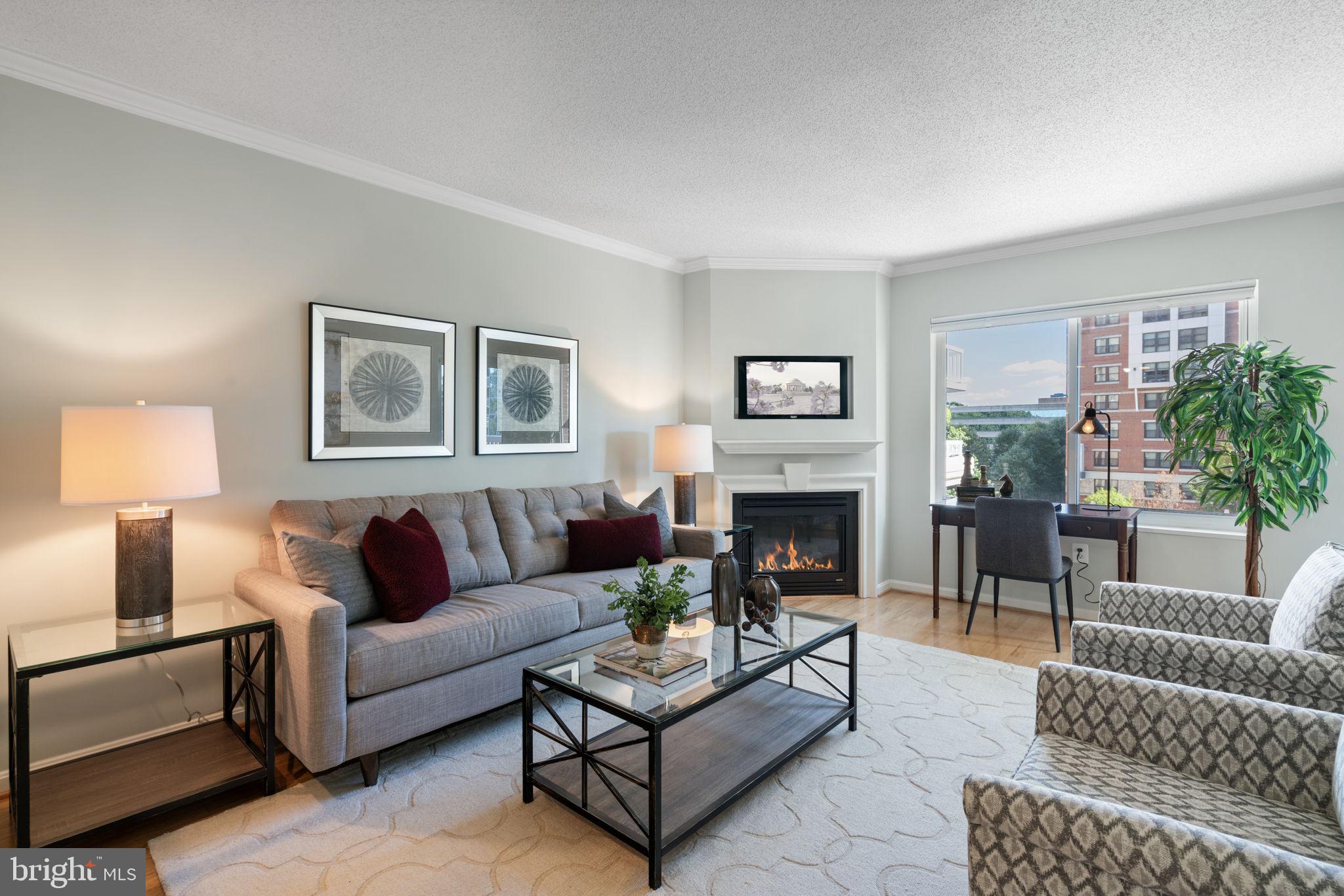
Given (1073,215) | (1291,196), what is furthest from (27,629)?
(1291,196)

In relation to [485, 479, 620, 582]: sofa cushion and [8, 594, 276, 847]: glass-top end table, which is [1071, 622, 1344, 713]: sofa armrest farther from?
[8, 594, 276, 847]: glass-top end table

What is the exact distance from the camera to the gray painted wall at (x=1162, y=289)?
12.0 feet

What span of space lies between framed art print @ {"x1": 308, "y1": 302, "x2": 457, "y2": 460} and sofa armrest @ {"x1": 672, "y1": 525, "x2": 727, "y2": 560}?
1.48 metres

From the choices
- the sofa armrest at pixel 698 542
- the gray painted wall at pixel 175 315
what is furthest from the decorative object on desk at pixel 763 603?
the gray painted wall at pixel 175 315

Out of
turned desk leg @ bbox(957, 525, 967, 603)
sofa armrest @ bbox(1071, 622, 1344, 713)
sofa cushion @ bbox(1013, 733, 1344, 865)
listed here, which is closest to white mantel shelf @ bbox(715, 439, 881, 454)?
turned desk leg @ bbox(957, 525, 967, 603)

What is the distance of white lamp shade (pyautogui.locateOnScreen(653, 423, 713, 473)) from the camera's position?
4.50 meters

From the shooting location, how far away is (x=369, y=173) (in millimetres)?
3266

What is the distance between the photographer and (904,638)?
4047 millimetres

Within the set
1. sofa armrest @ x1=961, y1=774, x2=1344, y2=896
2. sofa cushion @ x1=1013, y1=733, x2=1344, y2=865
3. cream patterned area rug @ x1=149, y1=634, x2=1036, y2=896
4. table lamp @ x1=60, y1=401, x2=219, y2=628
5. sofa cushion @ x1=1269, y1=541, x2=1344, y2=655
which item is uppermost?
table lamp @ x1=60, y1=401, x2=219, y2=628

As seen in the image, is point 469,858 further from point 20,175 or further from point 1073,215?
point 1073,215

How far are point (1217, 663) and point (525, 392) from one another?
11.2ft

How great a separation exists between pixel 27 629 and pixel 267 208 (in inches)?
73.8

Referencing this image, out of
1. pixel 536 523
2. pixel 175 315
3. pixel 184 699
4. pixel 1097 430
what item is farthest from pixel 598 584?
pixel 1097 430

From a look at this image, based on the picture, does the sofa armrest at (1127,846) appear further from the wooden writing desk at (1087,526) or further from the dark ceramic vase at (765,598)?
the wooden writing desk at (1087,526)
